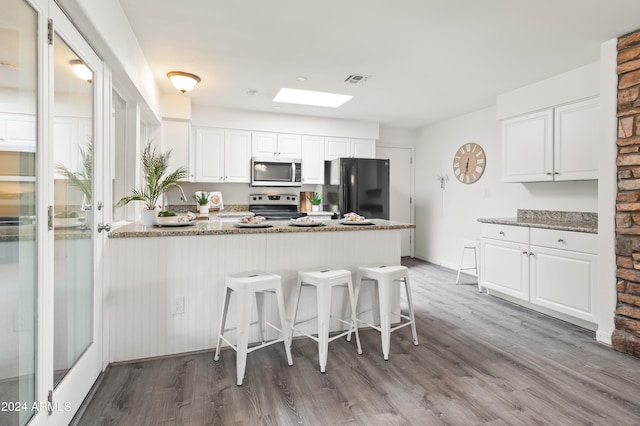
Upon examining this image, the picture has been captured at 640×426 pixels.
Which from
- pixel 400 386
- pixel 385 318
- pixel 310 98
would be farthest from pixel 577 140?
pixel 310 98

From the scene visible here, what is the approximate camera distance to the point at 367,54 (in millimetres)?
3105

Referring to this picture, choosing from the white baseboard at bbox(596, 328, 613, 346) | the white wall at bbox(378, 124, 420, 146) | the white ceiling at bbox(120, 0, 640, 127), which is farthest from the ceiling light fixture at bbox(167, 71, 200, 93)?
the white baseboard at bbox(596, 328, 613, 346)

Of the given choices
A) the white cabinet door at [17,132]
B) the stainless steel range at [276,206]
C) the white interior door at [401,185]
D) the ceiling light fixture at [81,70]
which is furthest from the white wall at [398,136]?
the white cabinet door at [17,132]

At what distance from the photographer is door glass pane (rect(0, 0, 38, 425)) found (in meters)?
1.16

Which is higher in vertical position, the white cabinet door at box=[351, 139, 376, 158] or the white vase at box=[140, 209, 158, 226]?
the white cabinet door at box=[351, 139, 376, 158]

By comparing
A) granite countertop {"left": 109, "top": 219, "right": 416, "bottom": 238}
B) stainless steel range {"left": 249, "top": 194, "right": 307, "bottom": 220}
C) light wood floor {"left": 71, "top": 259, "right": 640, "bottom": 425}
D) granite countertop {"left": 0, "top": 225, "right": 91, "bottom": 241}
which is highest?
stainless steel range {"left": 249, "top": 194, "right": 307, "bottom": 220}

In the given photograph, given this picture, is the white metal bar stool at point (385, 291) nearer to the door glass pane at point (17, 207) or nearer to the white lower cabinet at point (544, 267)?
the white lower cabinet at point (544, 267)

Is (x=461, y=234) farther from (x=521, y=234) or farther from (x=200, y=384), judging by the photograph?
(x=200, y=384)

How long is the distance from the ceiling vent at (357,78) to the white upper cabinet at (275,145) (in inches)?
69.0

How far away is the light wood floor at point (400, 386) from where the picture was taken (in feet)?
6.04

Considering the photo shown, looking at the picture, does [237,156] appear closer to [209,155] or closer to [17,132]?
[209,155]

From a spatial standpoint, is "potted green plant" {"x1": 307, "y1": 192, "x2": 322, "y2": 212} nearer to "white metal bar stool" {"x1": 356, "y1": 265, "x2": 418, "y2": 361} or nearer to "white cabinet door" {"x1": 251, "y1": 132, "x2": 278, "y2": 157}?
"white cabinet door" {"x1": 251, "y1": 132, "x2": 278, "y2": 157}

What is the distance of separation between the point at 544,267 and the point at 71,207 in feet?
12.5

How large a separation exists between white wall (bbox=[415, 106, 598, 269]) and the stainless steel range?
2296 millimetres
